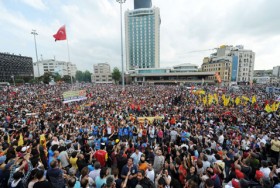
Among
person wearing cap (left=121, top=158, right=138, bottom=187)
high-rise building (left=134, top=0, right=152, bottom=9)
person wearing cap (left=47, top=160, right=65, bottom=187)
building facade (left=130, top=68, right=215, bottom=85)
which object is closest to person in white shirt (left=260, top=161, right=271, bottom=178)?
person wearing cap (left=121, top=158, right=138, bottom=187)

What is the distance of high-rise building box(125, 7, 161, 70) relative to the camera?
87.9m

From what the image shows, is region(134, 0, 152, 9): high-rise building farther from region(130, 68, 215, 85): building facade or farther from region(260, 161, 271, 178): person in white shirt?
region(260, 161, 271, 178): person in white shirt

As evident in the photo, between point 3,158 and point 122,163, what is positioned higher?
point 3,158

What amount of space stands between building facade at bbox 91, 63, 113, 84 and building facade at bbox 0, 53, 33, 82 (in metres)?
35.9

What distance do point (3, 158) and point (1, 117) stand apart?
34.2ft

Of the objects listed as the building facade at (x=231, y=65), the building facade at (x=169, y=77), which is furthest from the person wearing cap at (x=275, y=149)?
the building facade at (x=231, y=65)

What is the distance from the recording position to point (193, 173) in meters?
3.56

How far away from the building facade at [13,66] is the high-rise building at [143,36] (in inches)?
2374

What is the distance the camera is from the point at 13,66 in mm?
78938

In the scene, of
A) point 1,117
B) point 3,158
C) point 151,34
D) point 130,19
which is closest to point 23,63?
point 130,19

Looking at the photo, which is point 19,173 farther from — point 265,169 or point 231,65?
point 231,65

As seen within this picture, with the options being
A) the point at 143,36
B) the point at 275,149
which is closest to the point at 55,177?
the point at 275,149

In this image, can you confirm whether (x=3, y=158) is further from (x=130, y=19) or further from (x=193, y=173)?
(x=130, y=19)

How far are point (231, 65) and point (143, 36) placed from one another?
176 ft
